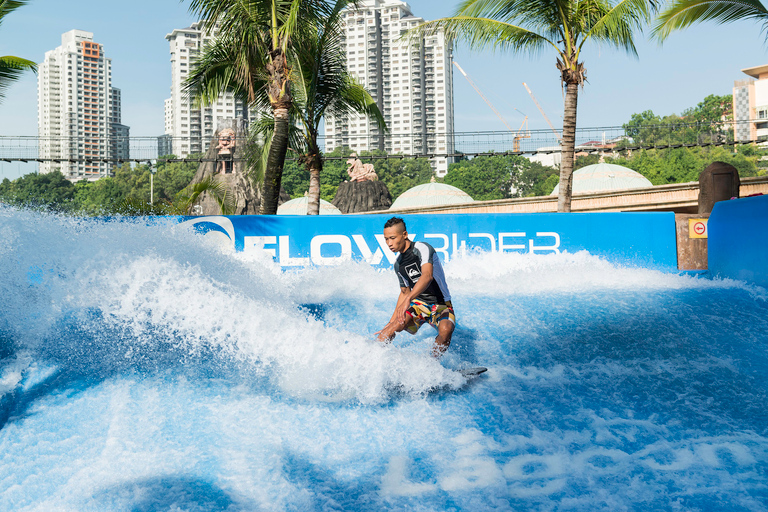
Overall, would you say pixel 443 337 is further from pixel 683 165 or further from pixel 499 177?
pixel 499 177

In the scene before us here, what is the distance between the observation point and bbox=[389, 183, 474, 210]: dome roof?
43281mm

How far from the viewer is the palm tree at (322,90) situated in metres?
15.2

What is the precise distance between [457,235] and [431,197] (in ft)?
107

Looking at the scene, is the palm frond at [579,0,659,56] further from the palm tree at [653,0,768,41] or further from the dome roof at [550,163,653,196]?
the dome roof at [550,163,653,196]

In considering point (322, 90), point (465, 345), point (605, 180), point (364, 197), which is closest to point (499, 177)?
point (364, 197)

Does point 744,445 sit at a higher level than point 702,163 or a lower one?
lower

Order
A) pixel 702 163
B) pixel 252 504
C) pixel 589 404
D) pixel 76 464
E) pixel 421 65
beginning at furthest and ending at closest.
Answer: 1. pixel 421 65
2. pixel 702 163
3. pixel 589 404
4. pixel 76 464
5. pixel 252 504

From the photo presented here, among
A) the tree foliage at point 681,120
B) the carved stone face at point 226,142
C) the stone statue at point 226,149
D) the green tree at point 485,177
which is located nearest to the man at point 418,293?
the stone statue at point 226,149

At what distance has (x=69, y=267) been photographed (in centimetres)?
678

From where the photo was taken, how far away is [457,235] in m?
11.3

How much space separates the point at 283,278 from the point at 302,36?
6229 millimetres

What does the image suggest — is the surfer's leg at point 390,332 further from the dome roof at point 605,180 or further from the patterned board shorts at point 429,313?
the dome roof at point 605,180

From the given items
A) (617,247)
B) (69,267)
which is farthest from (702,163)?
(69,267)

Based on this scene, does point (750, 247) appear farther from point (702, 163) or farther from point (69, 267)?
point (702, 163)
